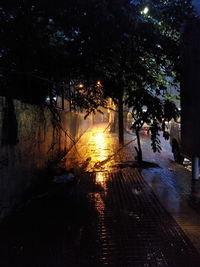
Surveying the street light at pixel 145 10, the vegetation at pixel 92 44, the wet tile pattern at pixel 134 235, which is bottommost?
the wet tile pattern at pixel 134 235

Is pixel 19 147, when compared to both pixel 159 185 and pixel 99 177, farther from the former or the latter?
pixel 159 185

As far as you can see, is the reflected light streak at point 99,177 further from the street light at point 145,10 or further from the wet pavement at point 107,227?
the street light at point 145,10

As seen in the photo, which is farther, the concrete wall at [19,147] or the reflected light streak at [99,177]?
the reflected light streak at [99,177]

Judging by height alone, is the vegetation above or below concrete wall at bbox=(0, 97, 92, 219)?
above

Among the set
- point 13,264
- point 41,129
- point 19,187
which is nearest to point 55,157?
point 41,129

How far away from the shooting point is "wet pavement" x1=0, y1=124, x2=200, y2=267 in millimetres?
3320

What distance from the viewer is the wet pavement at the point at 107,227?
10.9 ft

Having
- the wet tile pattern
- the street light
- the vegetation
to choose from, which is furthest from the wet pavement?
the street light

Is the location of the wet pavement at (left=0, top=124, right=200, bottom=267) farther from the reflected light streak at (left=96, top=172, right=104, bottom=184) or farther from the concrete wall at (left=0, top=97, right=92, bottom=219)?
the concrete wall at (left=0, top=97, right=92, bottom=219)

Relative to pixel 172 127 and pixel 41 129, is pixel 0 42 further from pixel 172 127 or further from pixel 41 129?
pixel 172 127

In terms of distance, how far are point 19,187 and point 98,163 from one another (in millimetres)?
4812

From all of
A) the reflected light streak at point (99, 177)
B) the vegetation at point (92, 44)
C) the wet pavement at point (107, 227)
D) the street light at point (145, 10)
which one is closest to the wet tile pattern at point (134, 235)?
the wet pavement at point (107, 227)

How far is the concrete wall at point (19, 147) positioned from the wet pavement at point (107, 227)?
1.39 feet

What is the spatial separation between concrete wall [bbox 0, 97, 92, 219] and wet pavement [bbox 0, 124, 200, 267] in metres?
0.42
